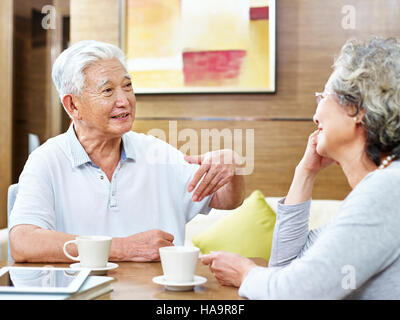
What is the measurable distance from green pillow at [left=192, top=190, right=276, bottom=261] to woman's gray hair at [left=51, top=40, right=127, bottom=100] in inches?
45.0

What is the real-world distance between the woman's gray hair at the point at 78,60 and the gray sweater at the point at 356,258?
106 centimetres

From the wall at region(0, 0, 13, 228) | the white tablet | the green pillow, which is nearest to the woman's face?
the white tablet

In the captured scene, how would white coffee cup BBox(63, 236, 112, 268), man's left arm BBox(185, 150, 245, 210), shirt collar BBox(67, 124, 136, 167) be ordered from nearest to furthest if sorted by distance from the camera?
white coffee cup BBox(63, 236, 112, 268)
man's left arm BBox(185, 150, 245, 210)
shirt collar BBox(67, 124, 136, 167)

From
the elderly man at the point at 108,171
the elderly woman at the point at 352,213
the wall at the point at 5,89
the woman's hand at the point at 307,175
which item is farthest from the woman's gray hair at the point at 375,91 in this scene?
the wall at the point at 5,89

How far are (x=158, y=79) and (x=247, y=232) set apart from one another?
1.07m

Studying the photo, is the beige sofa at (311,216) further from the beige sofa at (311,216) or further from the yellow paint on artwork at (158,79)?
the yellow paint on artwork at (158,79)

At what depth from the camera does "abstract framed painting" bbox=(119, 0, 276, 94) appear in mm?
2891

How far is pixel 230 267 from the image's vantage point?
107cm

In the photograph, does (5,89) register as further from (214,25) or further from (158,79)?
(214,25)

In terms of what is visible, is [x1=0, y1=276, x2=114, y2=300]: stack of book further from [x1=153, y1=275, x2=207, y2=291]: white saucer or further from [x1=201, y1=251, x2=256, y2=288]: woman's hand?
[x1=201, y1=251, x2=256, y2=288]: woman's hand

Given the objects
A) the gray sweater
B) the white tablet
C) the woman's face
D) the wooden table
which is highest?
the woman's face
